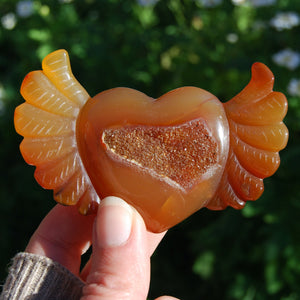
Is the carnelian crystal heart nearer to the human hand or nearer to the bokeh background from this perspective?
the human hand

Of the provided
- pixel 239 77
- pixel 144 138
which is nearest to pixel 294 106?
pixel 239 77

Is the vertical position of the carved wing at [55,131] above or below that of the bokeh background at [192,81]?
above

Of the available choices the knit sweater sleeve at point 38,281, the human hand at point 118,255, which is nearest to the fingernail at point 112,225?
the human hand at point 118,255

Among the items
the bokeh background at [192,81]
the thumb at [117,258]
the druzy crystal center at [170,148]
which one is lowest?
the bokeh background at [192,81]

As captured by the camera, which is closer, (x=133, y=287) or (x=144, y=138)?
(x=133, y=287)

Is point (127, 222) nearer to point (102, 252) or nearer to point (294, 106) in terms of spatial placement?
point (102, 252)

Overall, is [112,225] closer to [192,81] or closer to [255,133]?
[255,133]

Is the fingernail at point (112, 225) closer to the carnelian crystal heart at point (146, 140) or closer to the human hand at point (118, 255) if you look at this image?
the human hand at point (118, 255)

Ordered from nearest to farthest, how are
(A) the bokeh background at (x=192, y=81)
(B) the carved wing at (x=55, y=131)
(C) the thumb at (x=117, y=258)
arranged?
(C) the thumb at (x=117, y=258), (B) the carved wing at (x=55, y=131), (A) the bokeh background at (x=192, y=81)

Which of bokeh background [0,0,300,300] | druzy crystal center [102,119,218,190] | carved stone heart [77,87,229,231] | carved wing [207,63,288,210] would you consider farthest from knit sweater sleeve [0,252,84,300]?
bokeh background [0,0,300,300]
